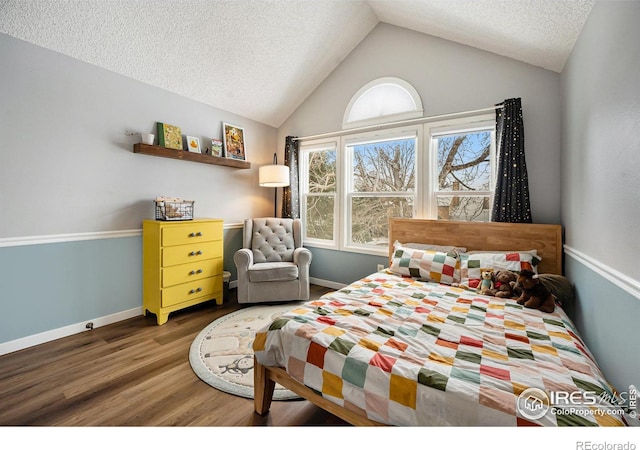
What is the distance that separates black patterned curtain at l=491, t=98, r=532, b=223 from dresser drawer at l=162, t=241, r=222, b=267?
118 inches

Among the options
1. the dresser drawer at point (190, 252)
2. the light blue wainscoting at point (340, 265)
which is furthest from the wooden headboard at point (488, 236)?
the dresser drawer at point (190, 252)

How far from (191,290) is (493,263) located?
2928 millimetres

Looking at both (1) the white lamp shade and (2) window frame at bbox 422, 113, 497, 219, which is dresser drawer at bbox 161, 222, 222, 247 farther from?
(2) window frame at bbox 422, 113, 497, 219

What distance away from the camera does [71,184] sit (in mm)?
2479

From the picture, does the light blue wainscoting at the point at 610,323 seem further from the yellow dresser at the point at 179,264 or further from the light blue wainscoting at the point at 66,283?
the light blue wainscoting at the point at 66,283

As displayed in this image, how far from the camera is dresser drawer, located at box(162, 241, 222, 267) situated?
2773mm

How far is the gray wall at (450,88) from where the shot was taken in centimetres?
253

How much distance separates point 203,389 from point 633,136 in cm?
258

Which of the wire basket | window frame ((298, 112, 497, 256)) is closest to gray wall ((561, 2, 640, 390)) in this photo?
window frame ((298, 112, 497, 256))

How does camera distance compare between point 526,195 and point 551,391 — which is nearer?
point 551,391
